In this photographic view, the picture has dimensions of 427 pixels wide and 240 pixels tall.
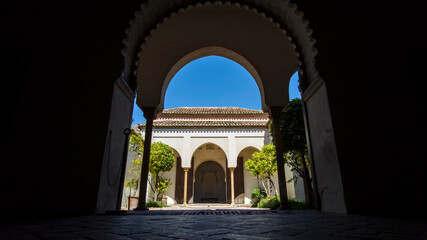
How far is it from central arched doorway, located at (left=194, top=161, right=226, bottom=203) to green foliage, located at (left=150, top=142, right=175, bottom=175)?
809cm

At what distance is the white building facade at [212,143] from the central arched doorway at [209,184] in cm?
38

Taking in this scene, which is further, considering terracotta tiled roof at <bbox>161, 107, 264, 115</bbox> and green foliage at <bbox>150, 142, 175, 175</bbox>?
terracotta tiled roof at <bbox>161, 107, 264, 115</bbox>

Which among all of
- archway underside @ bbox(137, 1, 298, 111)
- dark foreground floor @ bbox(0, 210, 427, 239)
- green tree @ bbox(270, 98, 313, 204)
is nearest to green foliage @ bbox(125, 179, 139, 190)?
archway underside @ bbox(137, 1, 298, 111)

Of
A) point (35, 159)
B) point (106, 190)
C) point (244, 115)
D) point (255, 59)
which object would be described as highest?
point (244, 115)

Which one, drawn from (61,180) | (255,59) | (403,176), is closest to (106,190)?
(61,180)

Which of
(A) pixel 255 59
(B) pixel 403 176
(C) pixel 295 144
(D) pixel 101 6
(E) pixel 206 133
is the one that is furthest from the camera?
(E) pixel 206 133

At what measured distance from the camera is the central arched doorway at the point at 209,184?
21203 millimetres

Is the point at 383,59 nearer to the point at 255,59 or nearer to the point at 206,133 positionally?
the point at 255,59

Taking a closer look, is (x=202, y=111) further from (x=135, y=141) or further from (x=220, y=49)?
(x=220, y=49)

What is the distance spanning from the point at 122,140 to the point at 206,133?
12893 millimetres

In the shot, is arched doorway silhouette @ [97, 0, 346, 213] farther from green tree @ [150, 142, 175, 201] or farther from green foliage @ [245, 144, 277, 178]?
green tree @ [150, 142, 175, 201]

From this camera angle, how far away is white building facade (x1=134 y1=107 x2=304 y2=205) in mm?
16078

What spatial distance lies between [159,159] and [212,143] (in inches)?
179

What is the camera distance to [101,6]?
342 centimetres
